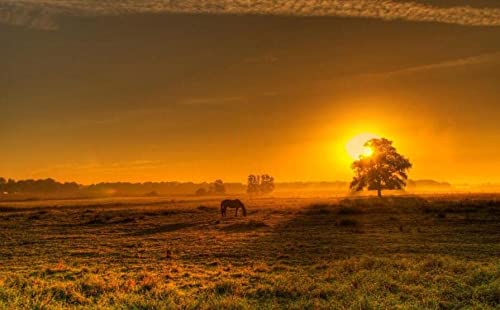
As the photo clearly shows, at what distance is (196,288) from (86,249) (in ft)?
45.3

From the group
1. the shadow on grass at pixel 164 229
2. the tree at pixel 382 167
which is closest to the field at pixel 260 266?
the shadow on grass at pixel 164 229

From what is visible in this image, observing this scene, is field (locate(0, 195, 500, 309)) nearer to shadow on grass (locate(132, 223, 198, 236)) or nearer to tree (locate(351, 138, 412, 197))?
shadow on grass (locate(132, 223, 198, 236))

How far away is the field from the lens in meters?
12.9

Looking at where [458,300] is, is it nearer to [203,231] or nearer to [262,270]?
[262,270]

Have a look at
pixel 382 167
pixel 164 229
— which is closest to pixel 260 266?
pixel 164 229

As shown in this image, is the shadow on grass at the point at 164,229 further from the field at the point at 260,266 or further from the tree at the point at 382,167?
the tree at the point at 382,167

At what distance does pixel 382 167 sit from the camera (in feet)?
280

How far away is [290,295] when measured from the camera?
535 inches

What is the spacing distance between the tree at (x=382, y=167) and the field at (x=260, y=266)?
164 ft

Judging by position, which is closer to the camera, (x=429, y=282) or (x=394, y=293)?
(x=394, y=293)

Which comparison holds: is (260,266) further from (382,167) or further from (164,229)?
(382,167)

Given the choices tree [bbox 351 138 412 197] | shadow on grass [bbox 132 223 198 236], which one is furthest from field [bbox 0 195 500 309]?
tree [bbox 351 138 412 197]

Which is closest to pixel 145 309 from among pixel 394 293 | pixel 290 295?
pixel 290 295

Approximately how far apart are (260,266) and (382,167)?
72.5 metres
